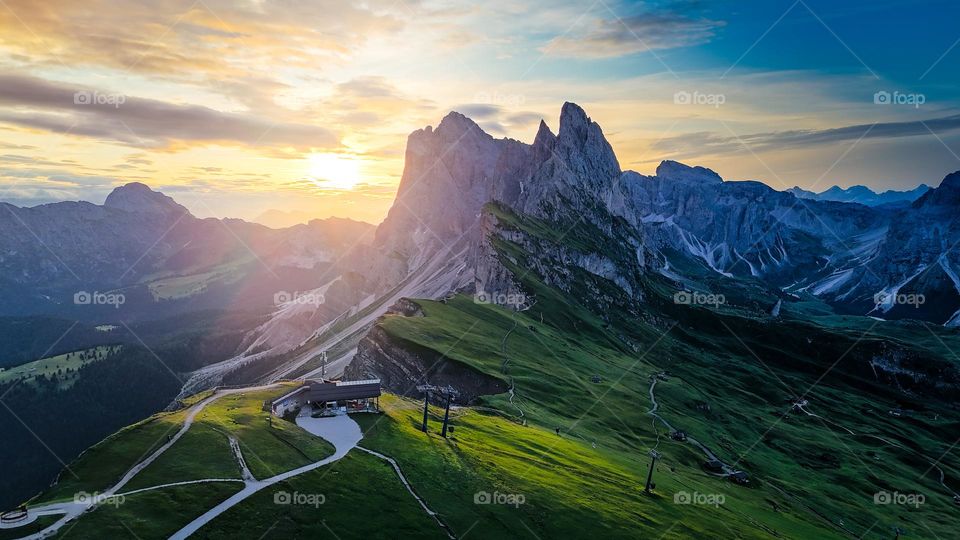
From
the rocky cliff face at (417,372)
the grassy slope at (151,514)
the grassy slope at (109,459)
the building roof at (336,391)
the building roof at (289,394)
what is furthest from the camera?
the rocky cliff face at (417,372)

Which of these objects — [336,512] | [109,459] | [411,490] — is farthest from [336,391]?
[336,512]

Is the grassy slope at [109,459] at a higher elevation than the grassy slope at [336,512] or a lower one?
higher

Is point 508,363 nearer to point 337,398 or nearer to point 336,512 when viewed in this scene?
point 337,398

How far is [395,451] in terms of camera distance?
223 feet

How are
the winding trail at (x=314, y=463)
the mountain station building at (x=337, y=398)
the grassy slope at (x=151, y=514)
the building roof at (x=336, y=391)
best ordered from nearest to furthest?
the grassy slope at (x=151, y=514) → the winding trail at (x=314, y=463) → the mountain station building at (x=337, y=398) → the building roof at (x=336, y=391)

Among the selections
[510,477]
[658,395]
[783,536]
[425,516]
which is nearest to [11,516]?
[425,516]

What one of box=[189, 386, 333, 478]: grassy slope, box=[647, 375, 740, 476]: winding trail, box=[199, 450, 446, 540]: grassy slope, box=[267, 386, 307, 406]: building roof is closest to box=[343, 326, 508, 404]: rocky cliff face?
box=[267, 386, 307, 406]: building roof

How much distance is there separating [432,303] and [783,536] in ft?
393

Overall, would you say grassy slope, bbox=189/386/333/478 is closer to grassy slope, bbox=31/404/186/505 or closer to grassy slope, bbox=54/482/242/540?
grassy slope, bbox=31/404/186/505

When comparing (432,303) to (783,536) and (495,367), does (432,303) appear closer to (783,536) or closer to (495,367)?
(495,367)

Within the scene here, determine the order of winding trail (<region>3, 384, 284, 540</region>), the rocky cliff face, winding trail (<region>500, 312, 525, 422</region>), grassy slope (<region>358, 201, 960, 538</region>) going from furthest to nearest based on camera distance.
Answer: the rocky cliff face → winding trail (<region>500, 312, 525, 422</region>) → grassy slope (<region>358, 201, 960, 538</region>) → winding trail (<region>3, 384, 284, 540</region>)

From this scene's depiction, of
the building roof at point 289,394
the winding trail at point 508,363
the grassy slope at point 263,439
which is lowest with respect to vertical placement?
the winding trail at point 508,363

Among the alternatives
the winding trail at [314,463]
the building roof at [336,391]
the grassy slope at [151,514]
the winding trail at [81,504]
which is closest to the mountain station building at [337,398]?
the building roof at [336,391]

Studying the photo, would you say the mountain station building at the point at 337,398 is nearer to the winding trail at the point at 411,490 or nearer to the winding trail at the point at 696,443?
the winding trail at the point at 411,490
